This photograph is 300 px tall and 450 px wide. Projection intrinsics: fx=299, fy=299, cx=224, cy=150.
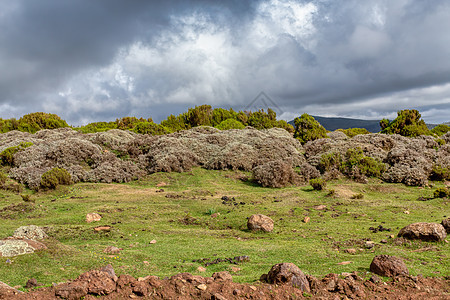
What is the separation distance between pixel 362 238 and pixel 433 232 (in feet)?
4.86

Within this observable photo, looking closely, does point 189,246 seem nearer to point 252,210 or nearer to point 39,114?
point 252,210

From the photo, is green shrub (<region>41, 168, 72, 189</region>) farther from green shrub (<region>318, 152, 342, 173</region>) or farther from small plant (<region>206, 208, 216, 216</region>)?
green shrub (<region>318, 152, 342, 173</region>)

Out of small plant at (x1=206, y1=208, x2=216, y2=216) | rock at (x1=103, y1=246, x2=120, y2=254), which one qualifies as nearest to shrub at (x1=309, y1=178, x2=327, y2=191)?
small plant at (x1=206, y1=208, x2=216, y2=216)

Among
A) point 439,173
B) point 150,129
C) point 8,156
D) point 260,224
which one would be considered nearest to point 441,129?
point 439,173

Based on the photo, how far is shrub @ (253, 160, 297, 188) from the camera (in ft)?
52.9

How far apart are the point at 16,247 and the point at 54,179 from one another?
412 inches

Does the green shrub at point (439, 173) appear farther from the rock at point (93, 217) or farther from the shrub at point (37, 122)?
the shrub at point (37, 122)

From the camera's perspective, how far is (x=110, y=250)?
21.6 ft

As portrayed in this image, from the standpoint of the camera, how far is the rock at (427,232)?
657 centimetres

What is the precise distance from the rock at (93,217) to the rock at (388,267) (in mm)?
8225

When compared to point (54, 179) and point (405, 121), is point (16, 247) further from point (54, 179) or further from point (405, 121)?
point (405, 121)

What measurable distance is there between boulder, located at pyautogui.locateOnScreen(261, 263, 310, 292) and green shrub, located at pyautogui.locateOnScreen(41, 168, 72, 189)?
14.0 metres

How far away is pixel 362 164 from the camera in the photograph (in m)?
17.6

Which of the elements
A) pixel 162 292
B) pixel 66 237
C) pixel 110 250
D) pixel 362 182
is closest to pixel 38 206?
pixel 66 237
